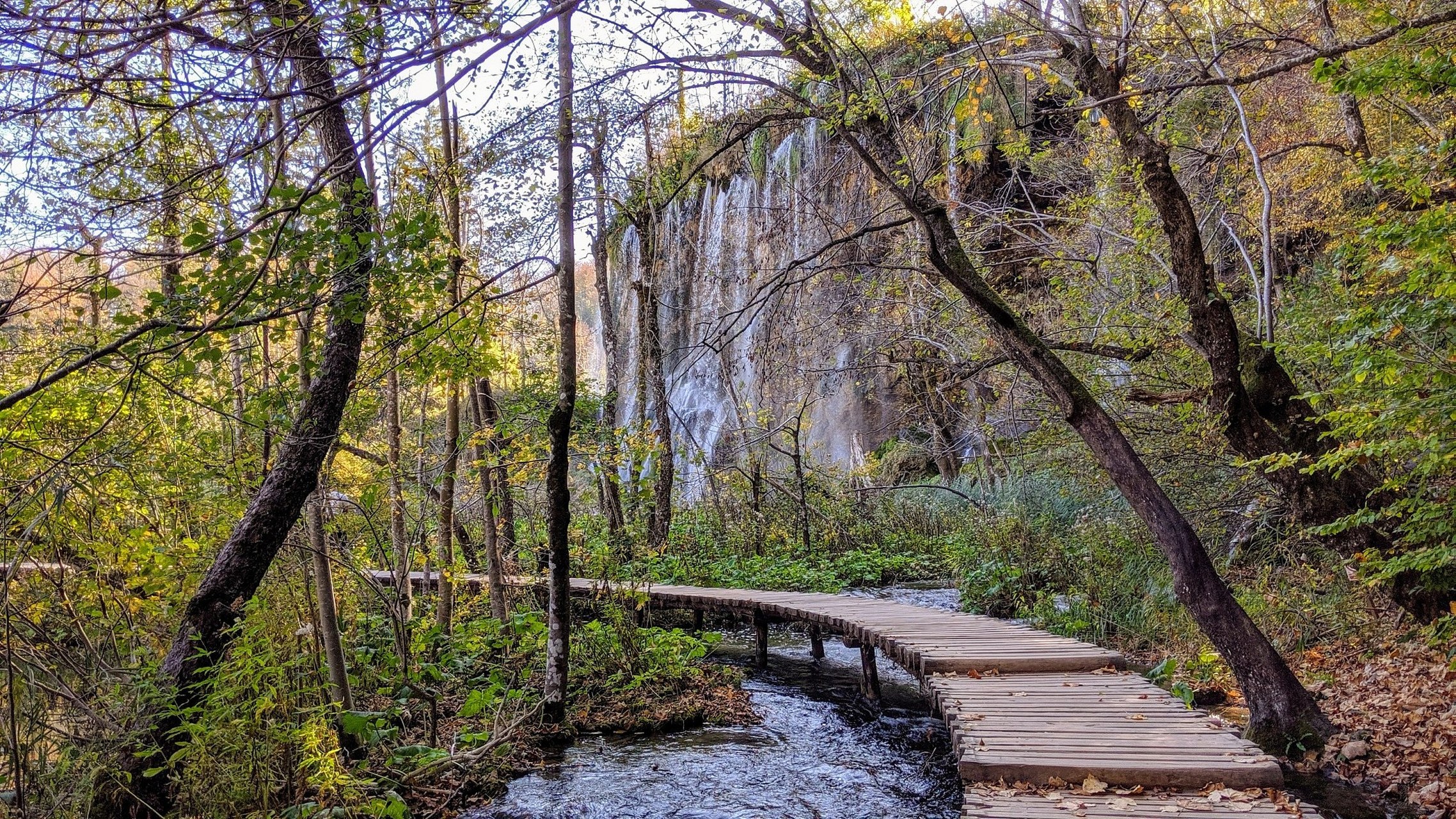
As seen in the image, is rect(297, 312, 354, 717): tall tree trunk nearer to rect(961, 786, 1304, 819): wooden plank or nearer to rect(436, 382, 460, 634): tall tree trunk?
rect(436, 382, 460, 634): tall tree trunk

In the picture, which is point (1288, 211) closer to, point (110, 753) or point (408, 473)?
point (408, 473)

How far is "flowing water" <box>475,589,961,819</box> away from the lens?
17.2ft

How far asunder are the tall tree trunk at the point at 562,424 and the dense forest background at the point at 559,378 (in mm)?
33

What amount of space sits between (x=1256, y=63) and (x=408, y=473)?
1053 centimetres

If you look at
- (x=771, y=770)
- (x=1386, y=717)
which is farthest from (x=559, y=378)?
(x=1386, y=717)

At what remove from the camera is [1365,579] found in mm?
5137

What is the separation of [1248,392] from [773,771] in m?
4.22

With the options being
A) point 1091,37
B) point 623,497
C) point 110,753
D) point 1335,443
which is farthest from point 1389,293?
point 623,497

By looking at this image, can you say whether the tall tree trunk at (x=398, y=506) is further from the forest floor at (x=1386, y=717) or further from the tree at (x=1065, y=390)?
the forest floor at (x=1386, y=717)

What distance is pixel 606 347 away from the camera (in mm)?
13945

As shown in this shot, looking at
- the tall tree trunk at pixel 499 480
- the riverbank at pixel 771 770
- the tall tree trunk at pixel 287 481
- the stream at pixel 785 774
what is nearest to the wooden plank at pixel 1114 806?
the stream at pixel 785 774

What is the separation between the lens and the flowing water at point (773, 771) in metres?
5.25

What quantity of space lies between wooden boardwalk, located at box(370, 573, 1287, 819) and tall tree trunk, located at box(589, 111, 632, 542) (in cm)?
343

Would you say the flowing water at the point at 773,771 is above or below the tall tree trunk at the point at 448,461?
below
